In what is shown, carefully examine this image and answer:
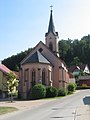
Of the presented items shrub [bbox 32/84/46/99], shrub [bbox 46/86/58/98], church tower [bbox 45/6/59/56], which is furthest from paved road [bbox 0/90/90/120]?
church tower [bbox 45/6/59/56]

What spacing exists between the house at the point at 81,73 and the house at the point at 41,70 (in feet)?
110

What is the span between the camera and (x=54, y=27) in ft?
224

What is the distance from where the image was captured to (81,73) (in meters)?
110

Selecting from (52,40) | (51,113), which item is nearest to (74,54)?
(52,40)

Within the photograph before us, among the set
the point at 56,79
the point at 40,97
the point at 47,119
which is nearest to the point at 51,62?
the point at 56,79

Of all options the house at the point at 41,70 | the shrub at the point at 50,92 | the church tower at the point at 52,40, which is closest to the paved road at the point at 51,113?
the shrub at the point at 50,92

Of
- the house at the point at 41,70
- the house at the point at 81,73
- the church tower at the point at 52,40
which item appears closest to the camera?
the house at the point at 41,70

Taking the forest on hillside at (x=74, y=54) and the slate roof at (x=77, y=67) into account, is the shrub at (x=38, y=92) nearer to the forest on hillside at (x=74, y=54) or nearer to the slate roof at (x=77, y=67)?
the slate roof at (x=77, y=67)

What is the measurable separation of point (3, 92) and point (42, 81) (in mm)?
9253

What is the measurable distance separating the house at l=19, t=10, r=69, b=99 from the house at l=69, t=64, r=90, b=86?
110ft

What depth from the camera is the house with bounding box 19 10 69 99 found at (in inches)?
2168

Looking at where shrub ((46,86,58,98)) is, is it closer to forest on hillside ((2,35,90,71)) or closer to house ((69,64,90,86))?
house ((69,64,90,86))

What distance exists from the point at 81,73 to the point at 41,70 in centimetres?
5663

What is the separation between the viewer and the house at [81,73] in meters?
96.8
